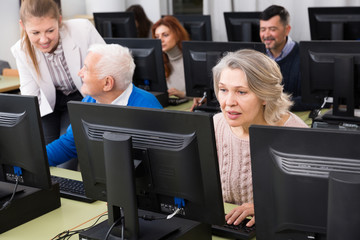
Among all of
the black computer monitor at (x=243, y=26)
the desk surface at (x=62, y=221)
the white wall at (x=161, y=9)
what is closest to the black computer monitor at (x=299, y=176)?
the desk surface at (x=62, y=221)

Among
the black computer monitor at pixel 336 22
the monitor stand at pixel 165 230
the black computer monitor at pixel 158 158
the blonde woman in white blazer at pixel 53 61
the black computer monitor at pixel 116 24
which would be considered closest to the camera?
the black computer monitor at pixel 158 158

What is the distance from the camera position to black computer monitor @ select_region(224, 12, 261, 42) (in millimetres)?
4539

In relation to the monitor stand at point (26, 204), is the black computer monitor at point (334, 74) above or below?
above

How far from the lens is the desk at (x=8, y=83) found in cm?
458

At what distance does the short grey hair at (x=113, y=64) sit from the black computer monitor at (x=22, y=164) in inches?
25.7

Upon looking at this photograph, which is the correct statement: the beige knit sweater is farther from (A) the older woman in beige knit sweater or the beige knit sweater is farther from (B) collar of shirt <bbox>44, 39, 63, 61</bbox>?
(B) collar of shirt <bbox>44, 39, 63, 61</bbox>

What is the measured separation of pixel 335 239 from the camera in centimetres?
120

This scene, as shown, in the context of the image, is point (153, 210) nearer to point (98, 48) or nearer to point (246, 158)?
point (246, 158)

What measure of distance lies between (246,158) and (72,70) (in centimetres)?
140

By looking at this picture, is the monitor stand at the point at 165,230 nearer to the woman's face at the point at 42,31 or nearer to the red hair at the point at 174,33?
the woman's face at the point at 42,31

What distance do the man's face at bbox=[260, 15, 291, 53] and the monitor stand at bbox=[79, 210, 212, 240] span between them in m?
2.63

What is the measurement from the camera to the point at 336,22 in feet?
13.1

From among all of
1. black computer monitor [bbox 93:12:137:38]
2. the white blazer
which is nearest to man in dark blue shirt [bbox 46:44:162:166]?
the white blazer

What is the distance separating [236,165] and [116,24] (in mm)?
3574
